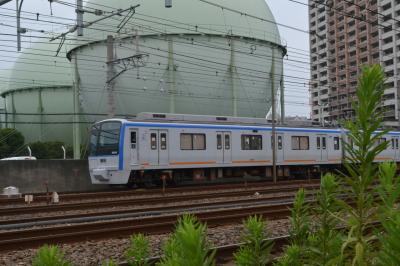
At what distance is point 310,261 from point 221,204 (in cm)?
1275

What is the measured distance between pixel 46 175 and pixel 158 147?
526 centimetres

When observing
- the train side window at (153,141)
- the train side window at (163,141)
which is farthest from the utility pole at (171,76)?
the train side window at (153,141)

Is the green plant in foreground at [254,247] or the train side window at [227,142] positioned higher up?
the train side window at [227,142]

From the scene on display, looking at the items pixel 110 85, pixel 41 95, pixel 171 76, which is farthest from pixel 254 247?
pixel 41 95

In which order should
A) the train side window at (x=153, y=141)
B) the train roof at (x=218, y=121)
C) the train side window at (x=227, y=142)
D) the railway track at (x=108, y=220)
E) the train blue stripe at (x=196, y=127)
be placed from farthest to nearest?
the train side window at (x=227, y=142), the train roof at (x=218, y=121), the train side window at (x=153, y=141), the train blue stripe at (x=196, y=127), the railway track at (x=108, y=220)

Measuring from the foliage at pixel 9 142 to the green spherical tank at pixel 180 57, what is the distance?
43.8ft

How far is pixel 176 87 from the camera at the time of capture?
4200 centimetres

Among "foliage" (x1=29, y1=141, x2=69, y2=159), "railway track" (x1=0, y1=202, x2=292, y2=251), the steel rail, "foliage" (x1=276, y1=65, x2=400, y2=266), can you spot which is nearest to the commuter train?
the steel rail

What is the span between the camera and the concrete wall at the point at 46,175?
71.3 ft

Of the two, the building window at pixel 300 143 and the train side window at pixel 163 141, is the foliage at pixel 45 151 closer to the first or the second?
the building window at pixel 300 143

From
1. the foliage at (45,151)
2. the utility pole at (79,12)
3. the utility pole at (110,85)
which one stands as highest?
the utility pole at (79,12)

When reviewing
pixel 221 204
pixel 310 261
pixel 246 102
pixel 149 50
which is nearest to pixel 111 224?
pixel 221 204

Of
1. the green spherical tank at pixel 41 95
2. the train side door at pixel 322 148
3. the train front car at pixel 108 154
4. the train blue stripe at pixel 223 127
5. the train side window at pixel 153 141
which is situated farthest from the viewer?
the green spherical tank at pixel 41 95

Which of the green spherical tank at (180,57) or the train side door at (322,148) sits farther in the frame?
the green spherical tank at (180,57)
